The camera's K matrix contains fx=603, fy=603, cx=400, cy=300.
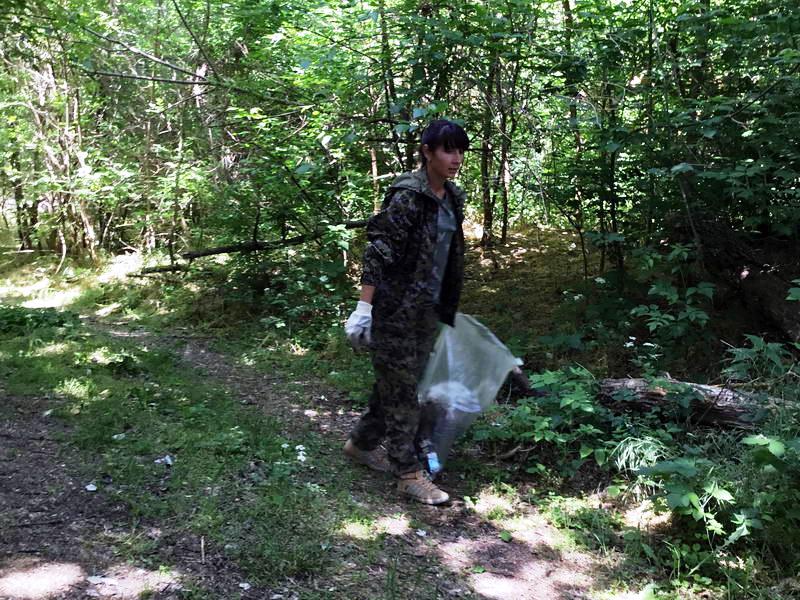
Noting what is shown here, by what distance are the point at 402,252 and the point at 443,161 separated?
1.86 feet

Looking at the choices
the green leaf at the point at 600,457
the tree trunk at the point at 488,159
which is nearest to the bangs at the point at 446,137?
the green leaf at the point at 600,457

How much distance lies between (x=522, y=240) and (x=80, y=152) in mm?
7840

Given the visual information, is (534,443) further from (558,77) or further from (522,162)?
(558,77)

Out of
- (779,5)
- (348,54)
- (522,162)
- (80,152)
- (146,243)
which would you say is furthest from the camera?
(146,243)

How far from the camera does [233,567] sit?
2.64 meters

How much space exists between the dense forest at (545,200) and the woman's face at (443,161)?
1.71 meters

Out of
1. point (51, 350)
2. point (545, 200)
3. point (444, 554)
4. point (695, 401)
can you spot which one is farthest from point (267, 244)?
point (444, 554)

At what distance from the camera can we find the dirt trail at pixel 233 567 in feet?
8.11

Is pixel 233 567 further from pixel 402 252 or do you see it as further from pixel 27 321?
pixel 27 321

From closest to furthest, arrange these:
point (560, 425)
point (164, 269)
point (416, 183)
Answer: point (416, 183)
point (560, 425)
point (164, 269)

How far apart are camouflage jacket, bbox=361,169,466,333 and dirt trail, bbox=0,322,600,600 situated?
1.11m

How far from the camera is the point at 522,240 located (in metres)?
9.77

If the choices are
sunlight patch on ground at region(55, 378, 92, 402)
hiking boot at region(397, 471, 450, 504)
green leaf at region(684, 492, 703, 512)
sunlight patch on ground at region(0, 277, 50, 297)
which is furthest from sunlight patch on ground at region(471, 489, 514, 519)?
sunlight patch on ground at region(0, 277, 50, 297)

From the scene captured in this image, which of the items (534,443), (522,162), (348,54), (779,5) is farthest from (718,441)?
(348,54)
